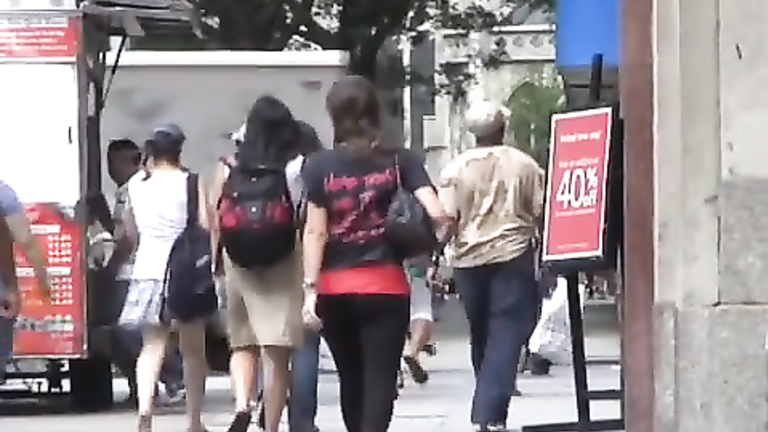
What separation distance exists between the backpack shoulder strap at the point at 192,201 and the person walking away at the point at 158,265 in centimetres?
2

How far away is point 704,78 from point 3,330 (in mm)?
3367

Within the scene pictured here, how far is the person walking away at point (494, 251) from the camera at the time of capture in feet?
31.8

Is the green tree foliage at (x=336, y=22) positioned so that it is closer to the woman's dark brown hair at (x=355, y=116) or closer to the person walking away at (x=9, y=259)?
the person walking away at (x=9, y=259)

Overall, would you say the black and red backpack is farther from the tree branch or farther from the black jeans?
the tree branch

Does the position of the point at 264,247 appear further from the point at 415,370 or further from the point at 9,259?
the point at 415,370

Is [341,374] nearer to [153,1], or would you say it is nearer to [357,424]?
[357,424]

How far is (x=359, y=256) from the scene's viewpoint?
7.44 m

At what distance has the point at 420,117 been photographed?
172 ft

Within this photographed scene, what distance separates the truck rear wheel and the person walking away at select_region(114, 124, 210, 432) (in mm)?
2384

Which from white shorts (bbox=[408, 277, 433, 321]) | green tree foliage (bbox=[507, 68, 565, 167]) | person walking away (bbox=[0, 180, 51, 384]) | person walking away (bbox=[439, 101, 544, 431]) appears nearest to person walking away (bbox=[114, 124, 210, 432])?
person walking away (bbox=[439, 101, 544, 431])

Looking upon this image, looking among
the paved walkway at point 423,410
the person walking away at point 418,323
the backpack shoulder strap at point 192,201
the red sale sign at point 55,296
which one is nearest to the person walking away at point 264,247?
the backpack shoulder strap at point 192,201

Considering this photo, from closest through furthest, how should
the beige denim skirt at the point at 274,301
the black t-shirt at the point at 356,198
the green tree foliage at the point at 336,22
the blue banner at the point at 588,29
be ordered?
the black t-shirt at the point at 356,198 → the beige denim skirt at the point at 274,301 → the blue banner at the point at 588,29 → the green tree foliage at the point at 336,22

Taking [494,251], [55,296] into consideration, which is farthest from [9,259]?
[55,296]

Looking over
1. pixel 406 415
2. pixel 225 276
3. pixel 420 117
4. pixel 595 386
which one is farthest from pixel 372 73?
pixel 420 117
